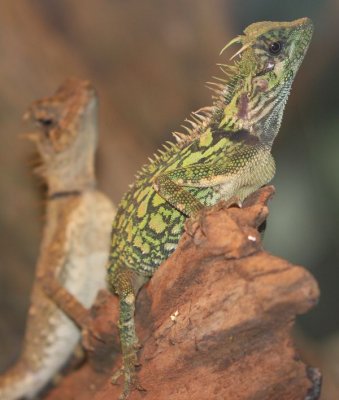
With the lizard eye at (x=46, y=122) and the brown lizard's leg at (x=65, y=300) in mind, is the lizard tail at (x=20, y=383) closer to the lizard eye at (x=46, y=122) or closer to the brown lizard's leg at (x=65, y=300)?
the brown lizard's leg at (x=65, y=300)

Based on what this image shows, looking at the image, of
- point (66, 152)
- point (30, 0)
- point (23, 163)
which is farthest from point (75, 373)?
point (30, 0)

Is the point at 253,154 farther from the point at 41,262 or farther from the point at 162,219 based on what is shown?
the point at 41,262

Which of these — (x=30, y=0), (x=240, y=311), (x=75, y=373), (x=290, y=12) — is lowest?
(x=75, y=373)

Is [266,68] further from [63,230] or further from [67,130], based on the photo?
[63,230]

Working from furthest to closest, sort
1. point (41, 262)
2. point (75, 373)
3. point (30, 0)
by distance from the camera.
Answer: point (30, 0) → point (41, 262) → point (75, 373)

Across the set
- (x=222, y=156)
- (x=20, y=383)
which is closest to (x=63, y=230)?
(x=20, y=383)
